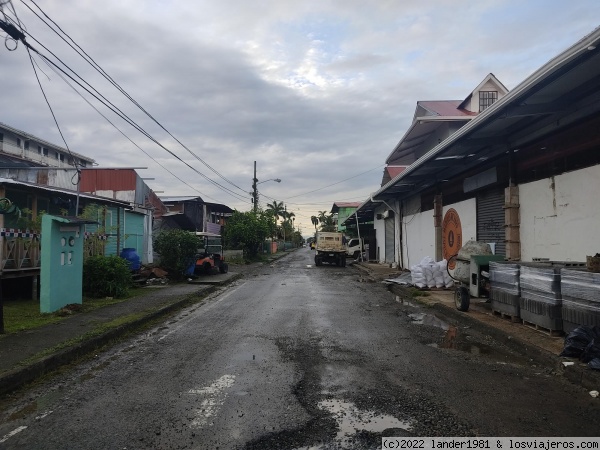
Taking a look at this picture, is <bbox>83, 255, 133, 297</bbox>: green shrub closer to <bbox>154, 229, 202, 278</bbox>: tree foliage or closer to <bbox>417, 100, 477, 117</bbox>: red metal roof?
<bbox>154, 229, 202, 278</bbox>: tree foliage

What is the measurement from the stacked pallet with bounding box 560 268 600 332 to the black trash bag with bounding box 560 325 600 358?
0.86ft

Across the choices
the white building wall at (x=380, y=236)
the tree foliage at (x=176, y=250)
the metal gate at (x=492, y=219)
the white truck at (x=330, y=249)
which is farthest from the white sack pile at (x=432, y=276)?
the white truck at (x=330, y=249)

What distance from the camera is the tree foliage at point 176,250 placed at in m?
18.0

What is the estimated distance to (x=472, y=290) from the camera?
1037cm

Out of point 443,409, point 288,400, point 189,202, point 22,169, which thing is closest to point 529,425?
point 443,409

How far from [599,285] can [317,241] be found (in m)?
26.7

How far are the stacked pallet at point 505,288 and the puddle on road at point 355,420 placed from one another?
5.14 meters

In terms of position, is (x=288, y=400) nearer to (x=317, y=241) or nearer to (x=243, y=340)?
(x=243, y=340)

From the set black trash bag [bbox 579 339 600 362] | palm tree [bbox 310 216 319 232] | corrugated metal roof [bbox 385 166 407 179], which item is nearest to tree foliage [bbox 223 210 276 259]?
corrugated metal roof [bbox 385 166 407 179]

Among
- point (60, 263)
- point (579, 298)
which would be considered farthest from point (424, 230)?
point (60, 263)

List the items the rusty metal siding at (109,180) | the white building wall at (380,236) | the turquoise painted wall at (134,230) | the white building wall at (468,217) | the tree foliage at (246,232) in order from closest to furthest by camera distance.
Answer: the white building wall at (468,217) → the turquoise painted wall at (134,230) → the rusty metal siding at (109,180) → the white building wall at (380,236) → the tree foliage at (246,232)

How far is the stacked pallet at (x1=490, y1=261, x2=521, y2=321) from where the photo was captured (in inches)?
332

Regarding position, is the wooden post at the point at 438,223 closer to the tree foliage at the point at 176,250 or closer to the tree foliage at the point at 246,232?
the tree foliage at the point at 176,250

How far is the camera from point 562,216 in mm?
9742
